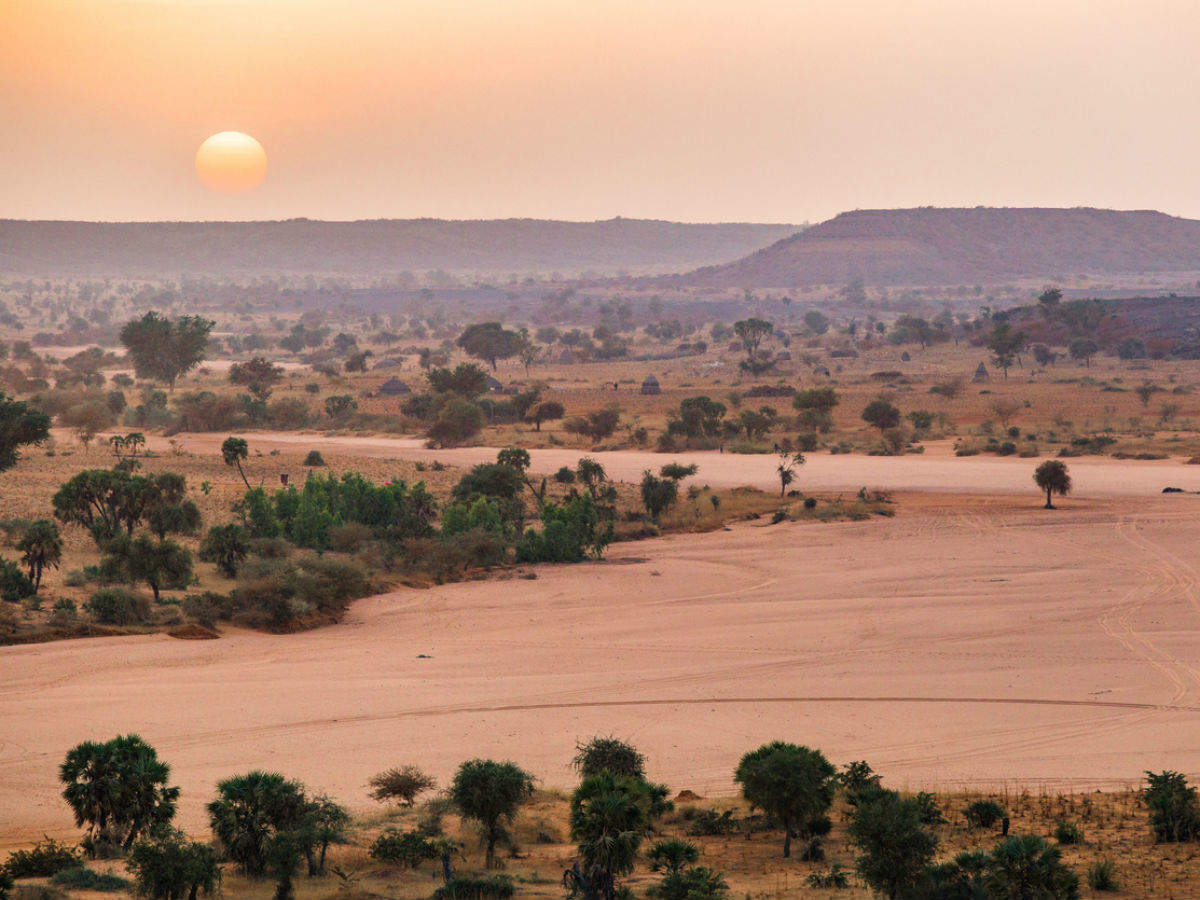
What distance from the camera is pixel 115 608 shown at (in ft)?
106

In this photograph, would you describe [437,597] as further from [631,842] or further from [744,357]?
[744,357]

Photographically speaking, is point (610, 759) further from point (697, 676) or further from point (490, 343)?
point (490, 343)

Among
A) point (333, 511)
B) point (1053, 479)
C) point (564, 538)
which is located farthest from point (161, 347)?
point (1053, 479)

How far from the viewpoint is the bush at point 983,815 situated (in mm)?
19000

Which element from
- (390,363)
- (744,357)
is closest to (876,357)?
(744,357)

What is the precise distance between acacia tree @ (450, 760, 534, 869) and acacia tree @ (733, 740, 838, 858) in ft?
11.9

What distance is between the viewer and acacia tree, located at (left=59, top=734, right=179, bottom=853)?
58.7ft

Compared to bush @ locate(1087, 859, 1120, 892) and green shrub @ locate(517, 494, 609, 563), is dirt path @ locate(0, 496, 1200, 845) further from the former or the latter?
bush @ locate(1087, 859, 1120, 892)

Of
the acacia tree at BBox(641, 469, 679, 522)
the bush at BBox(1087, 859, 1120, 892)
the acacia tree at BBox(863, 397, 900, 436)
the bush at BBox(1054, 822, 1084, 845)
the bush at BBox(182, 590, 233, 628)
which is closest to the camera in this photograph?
the bush at BBox(1087, 859, 1120, 892)

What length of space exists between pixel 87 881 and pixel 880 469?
49423 millimetres

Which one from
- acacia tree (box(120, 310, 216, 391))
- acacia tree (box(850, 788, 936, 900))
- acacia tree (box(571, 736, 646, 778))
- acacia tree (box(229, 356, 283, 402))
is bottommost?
acacia tree (box(571, 736, 646, 778))

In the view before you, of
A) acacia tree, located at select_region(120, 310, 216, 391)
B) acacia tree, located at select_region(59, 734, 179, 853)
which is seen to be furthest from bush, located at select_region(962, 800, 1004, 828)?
acacia tree, located at select_region(120, 310, 216, 391)

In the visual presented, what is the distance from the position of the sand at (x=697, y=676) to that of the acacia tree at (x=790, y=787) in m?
2.80

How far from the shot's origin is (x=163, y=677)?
1106 inches
